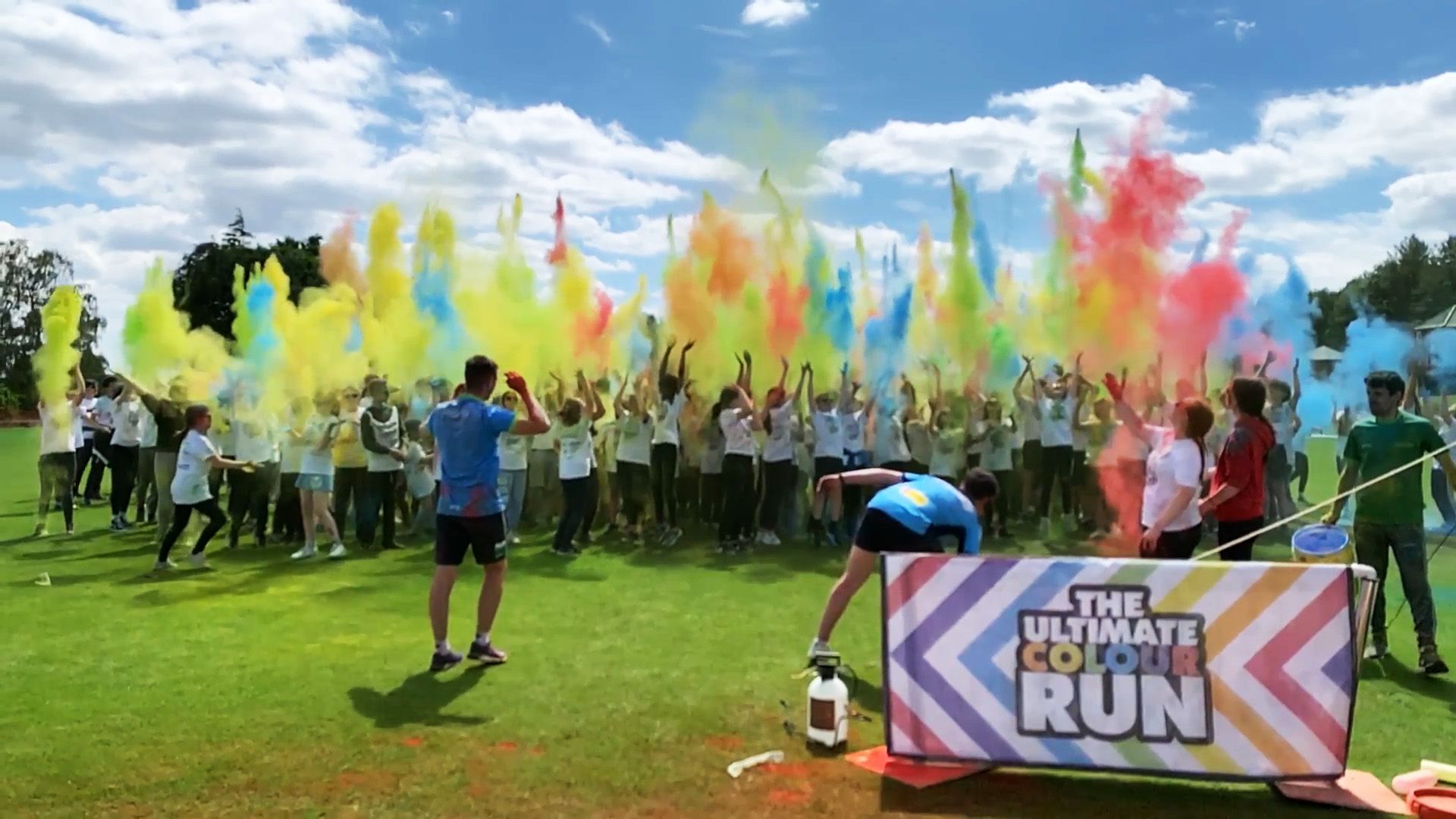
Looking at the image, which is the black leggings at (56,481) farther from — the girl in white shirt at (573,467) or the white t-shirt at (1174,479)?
the white t-shirt at (1174,479)

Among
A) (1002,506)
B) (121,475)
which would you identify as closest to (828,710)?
(1002,506)

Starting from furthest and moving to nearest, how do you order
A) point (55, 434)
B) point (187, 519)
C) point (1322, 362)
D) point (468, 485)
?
point (1322, 362) < point (55, 434) < point (187, 519) < point (468, 485)

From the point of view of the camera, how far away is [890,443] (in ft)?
40.0

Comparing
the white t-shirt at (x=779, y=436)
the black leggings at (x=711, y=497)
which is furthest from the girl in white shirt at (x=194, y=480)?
the white t-shirt at (x=779, y=436)

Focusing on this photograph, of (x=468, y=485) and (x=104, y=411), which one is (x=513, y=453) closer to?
(x=468, y=485)

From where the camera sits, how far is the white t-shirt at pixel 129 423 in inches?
546

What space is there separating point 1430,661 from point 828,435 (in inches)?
249

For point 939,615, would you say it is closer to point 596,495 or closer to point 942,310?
point 596,495

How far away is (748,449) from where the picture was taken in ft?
37.2

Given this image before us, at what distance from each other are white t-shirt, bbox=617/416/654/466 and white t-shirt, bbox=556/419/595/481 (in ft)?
3.16

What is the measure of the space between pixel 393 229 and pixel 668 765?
1492cm

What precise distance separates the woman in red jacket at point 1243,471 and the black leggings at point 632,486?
23.2ft

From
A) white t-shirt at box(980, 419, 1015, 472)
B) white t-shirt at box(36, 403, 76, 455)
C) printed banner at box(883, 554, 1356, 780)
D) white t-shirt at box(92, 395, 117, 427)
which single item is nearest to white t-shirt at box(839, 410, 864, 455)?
white t-shirt at box(980, 419, 1015, 472)

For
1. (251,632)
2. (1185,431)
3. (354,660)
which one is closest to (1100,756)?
(1185,431)
